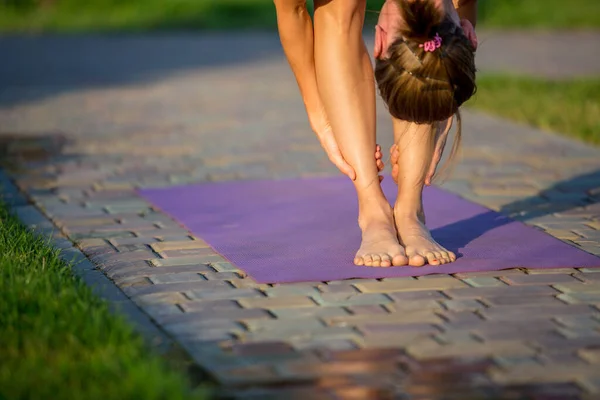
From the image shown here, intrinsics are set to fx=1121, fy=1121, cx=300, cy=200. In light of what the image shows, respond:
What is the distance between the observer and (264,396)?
2.53 m

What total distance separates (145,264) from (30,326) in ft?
2.91

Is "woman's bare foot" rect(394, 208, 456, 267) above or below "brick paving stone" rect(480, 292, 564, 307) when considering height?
above

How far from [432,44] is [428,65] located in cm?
7

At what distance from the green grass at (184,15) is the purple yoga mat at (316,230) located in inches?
374

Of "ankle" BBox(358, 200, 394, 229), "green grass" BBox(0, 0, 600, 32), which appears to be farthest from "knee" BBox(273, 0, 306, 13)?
"green grass" BBox(0, 0, 600, 32)

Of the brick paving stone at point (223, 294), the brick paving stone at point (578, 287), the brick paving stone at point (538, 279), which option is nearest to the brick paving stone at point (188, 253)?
the brick paving stone at point (223, 294)

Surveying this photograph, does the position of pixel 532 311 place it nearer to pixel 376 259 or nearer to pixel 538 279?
pixel 538 279

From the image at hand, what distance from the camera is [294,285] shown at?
3.46 metres

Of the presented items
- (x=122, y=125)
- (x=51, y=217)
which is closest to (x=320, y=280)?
(x=51, y=217)

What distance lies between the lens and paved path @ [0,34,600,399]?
8.87ft

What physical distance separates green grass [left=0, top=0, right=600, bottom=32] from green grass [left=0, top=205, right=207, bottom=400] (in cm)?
1112

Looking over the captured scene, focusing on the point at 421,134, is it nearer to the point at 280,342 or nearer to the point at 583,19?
the point at 280,342

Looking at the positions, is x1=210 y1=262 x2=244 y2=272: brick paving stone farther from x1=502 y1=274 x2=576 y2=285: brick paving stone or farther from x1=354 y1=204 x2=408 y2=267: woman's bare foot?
x1=502 y1=274 x2=576 y2=285: brick paving stone

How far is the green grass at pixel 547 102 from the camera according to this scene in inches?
271
